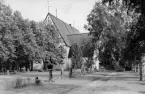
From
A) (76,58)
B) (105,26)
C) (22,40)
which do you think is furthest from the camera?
(76,58)

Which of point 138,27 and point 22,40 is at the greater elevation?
point 22,40

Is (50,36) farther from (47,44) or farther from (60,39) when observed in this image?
(60,39)

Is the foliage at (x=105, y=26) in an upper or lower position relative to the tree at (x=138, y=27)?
upper

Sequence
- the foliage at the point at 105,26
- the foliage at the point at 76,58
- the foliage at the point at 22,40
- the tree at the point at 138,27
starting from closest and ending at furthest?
the tree at the point at 138,27, the foliage at the point at 22,40, the foliage at the point at 105,26, the foliage at the point at 76,58

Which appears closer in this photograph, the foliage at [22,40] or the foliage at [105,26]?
the foliage at [22,40]

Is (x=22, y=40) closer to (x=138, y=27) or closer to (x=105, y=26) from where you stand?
(x=105, y=26)

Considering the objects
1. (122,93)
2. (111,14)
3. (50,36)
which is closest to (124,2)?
(122,93)

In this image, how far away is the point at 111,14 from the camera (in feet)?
122

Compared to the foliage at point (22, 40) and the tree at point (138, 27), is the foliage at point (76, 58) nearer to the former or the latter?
the foliage at point (22, 40)

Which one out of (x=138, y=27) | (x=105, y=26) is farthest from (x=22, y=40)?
(x=138, y=27)

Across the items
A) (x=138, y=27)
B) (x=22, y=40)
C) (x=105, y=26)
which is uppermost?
(x=105, y=26)

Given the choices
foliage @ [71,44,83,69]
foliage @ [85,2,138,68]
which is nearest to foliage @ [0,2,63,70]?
foliage @ [71,44,83,69]

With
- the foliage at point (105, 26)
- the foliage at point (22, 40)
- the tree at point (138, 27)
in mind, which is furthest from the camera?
the foliage at point (105, 26)

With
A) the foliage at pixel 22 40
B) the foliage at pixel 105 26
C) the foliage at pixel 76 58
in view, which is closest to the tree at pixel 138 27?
the foliage at pixel 105 26
